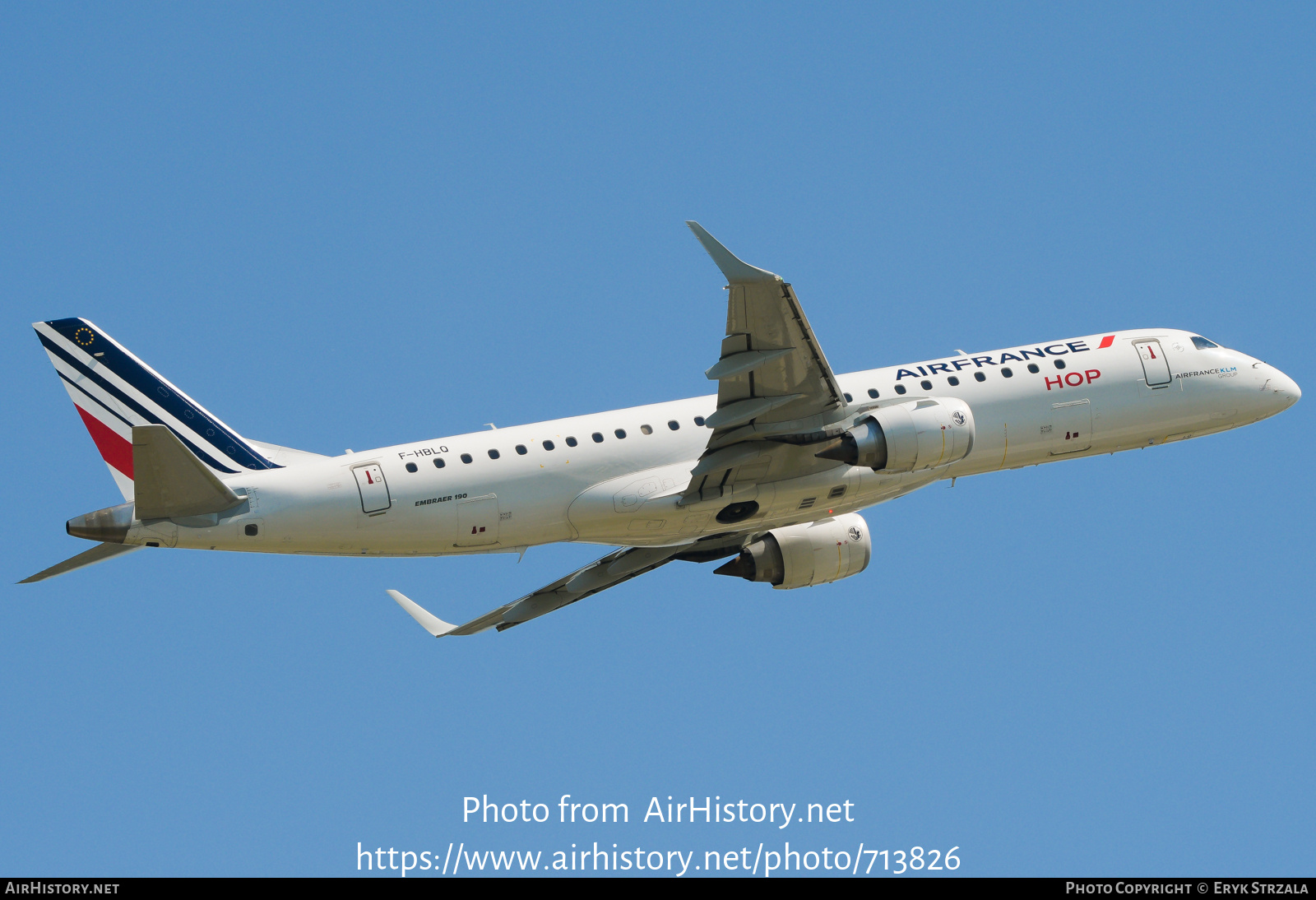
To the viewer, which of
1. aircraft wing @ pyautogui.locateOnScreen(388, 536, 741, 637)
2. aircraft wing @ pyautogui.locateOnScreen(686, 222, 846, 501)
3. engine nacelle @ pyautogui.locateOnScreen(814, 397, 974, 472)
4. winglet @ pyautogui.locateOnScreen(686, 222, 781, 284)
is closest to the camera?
winglet @ pyautogui.locateOnScreen(686, 222, 781, 284)

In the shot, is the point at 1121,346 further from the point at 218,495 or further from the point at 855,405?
the point at 218,495

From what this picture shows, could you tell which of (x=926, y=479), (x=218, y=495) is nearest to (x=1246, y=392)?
(x=926, y=479)

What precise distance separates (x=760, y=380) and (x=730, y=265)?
386 centimetres

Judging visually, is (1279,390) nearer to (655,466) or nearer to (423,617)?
(655,466)

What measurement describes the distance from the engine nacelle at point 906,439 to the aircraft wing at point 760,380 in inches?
23.9

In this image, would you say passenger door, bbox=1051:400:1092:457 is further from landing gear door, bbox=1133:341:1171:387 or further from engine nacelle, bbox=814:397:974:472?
engine nacelle, bbox=814:397:974:472

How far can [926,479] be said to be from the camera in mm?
36688

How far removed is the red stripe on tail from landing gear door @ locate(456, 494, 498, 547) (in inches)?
294

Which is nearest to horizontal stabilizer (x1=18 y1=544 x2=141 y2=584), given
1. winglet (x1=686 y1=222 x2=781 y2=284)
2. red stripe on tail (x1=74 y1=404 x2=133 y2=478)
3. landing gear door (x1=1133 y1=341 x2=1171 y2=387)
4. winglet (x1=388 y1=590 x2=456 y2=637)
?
red stripe on tail (x1=74 y1=404 x2=133 y2=478)

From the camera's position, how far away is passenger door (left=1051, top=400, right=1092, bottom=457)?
124ft

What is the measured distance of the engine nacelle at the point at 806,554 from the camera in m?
40.1

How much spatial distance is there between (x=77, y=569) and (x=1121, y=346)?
1054 inches

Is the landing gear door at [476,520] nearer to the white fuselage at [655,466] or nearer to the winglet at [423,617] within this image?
the white fuselage at [655,466]
